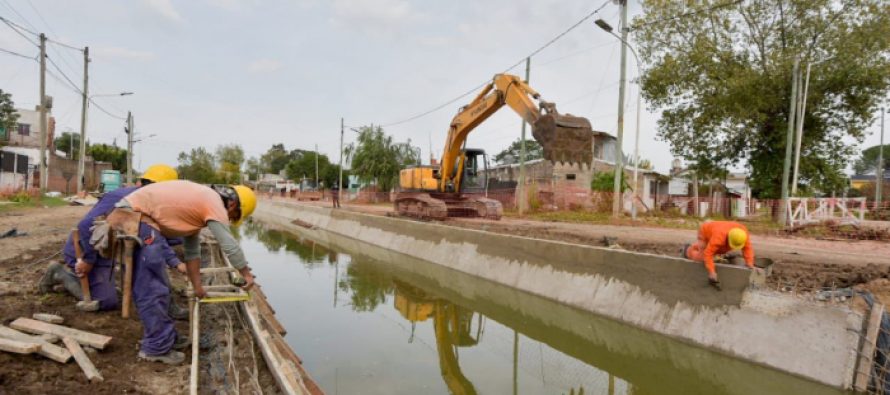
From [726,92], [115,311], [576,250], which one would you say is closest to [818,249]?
[576,250]

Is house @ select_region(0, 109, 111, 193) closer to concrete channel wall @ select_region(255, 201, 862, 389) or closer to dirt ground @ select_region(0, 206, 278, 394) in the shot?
dirt ground @ select_region(0, 206, 278, 394)

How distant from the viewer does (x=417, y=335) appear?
21.9ft

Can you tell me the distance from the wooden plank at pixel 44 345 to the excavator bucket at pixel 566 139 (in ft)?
28.9

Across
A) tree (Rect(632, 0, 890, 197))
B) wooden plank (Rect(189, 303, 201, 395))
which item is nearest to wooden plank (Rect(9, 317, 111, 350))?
wooden plank (Rect(189, 303, 201, 395))

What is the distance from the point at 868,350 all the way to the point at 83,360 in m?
6.15

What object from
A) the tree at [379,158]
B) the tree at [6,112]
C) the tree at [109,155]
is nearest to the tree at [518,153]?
the tree at [379,158]

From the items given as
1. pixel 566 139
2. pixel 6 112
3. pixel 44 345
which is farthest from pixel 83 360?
pixel 6 112

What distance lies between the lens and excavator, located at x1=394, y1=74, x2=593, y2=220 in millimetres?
10617

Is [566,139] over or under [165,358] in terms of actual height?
over

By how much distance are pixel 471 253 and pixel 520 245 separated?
1.75m

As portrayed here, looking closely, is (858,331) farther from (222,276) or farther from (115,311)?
(222,276)

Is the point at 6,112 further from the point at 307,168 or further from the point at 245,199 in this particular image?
the point at 245,199

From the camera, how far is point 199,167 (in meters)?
73.2

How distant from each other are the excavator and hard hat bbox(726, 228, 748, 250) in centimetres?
553
